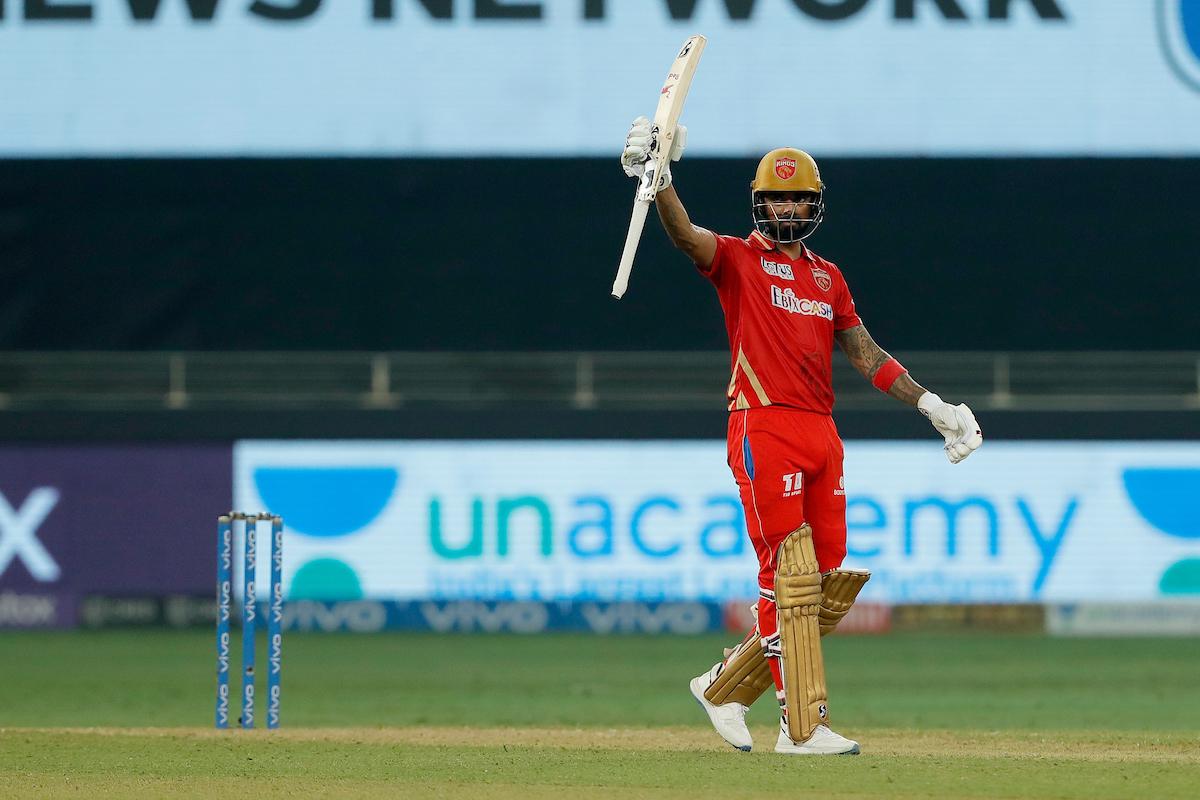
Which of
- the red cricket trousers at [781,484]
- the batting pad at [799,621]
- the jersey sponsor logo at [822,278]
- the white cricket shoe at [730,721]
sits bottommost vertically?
the white cricket shoe at [730,721]

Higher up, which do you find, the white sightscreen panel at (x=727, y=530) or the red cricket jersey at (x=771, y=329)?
the red cricket jersey at (x=771, y=329)

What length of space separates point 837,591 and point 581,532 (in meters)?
9.08

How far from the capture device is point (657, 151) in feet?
19.3

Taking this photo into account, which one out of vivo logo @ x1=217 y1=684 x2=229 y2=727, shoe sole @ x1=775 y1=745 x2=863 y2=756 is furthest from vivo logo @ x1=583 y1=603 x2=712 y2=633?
shoe sole @ x1=775 y1=745 x2=863 y2=756

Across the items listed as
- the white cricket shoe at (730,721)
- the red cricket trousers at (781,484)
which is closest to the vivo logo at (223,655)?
the white cricket shoe at (730,721)

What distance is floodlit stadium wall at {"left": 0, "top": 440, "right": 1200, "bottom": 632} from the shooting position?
1506 centimetres

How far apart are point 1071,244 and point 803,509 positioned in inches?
463

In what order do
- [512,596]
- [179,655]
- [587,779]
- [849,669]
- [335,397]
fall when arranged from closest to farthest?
[587,779] → [849,669] → [179,655] → [512,596] → [335,397]

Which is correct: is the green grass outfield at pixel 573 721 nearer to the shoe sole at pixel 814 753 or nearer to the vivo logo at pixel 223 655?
the shoe sole at pixel 814 753

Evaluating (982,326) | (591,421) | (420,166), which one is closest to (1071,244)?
(982,326)

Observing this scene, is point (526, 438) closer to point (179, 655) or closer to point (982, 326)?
point (179, 655)

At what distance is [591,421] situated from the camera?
15414mm

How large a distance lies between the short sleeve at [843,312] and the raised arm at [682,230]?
0.54 m

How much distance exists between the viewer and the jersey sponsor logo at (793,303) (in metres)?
6.12
